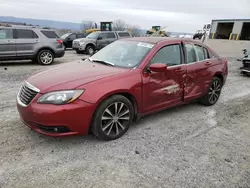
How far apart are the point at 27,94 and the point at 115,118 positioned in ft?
4.36

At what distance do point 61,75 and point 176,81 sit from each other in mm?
2049

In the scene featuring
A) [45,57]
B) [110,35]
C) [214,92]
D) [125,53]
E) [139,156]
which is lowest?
[139,156]

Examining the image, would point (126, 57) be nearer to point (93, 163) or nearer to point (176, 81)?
point (176, 81)

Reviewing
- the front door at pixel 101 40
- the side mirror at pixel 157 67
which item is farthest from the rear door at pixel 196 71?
the front door at pixel 101 40

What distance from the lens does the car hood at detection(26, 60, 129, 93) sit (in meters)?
3.02

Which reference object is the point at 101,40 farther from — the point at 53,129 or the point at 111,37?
the point at 53,129

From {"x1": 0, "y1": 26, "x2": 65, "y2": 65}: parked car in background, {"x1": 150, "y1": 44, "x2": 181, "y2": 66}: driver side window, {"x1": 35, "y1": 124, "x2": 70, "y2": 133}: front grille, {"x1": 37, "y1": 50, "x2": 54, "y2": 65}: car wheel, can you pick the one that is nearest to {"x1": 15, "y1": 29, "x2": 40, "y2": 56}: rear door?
{"x1": 0, "y1": 26, "x2": 65, "y2": 65}: parked car in background

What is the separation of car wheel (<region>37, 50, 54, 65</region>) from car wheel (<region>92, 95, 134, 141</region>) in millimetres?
7664

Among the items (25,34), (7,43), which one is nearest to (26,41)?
(25,34)

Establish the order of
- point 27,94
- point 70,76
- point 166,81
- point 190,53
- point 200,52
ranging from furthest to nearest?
point 200,52, point 190,53, point 166,81, point 70,76, point 27,94

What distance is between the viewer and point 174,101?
4.20 m

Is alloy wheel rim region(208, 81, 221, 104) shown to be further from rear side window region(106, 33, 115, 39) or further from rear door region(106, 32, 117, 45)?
rear side window region(106, 33, 115, 39)

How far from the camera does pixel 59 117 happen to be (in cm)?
286

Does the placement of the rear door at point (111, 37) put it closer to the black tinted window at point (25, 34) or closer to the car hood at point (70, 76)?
the black tinted window at point (25, 34)
